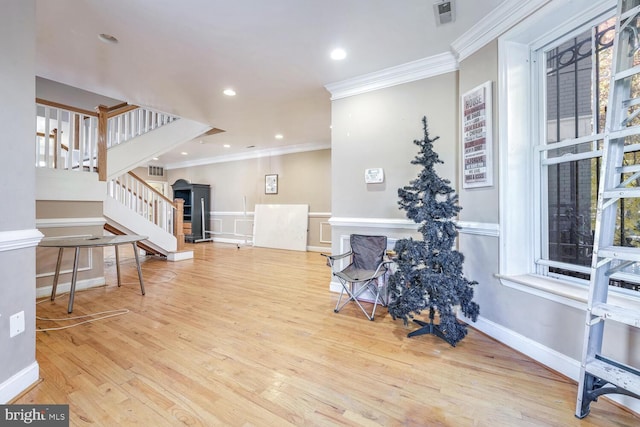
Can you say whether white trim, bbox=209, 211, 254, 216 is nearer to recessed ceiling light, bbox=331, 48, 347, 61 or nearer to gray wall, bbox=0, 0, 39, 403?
recessed ceiling light, bbox=331, 48, 347, 61

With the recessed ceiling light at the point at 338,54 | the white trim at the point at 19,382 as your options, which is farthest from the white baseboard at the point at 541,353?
the white trim at the point at 19,382

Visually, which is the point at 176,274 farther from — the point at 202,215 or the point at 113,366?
the point at 202,215

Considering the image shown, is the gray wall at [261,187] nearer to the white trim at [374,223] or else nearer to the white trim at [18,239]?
the white trim at [374,223]

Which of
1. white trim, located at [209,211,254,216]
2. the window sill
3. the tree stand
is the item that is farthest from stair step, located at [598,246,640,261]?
white trim, located at [209,211,254,216]

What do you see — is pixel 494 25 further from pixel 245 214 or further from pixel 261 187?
pixel 245 214

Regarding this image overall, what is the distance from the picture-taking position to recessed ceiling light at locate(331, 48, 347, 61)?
104 inches

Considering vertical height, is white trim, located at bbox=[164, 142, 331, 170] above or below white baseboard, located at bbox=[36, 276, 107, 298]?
above

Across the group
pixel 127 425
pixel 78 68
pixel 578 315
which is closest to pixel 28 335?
pixel 127 425

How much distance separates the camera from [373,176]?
316cm

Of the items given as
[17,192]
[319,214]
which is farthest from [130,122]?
[319,214]

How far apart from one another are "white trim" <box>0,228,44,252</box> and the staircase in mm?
2218

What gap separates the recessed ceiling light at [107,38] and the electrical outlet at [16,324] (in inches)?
90.9

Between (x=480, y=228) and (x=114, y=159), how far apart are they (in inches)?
202

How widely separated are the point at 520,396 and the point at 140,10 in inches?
143
